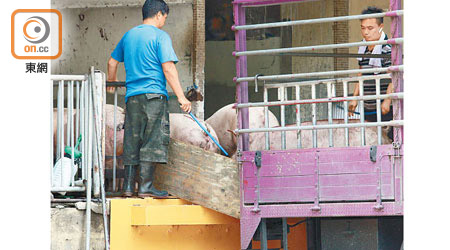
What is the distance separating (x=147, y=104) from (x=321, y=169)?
171cm

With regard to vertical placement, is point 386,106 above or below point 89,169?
above

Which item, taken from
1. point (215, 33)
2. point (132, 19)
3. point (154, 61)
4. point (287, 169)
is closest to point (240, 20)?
point (154, 61)

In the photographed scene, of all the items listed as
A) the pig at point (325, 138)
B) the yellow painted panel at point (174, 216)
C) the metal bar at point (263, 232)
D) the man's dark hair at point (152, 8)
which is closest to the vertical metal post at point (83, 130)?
the yellow painted panel at point (174, 216)

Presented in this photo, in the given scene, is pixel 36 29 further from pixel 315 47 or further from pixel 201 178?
pixel 315 47

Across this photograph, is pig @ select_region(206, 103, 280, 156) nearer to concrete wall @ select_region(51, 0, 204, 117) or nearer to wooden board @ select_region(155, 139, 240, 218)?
wooden board @ select_region(155, 139, 240, 218)

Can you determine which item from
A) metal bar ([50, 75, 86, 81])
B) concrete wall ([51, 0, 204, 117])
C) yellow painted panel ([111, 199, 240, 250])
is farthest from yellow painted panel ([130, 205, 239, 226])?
concrete wall ([51, 0, 204, 117])

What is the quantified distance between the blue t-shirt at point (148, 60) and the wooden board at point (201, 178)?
1.91 ft

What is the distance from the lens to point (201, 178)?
763cm

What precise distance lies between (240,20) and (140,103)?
3.92 feet

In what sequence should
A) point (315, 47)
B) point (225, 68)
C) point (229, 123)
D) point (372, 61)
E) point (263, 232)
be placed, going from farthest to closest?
point (225, 68) < point (229, 123) < point (372, 61) < point (263, 232) < point (315, 47)

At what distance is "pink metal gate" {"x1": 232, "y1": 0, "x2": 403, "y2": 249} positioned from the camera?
686 centimetres

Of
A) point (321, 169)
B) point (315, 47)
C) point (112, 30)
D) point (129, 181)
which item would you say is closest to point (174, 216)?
point (129, 181)
